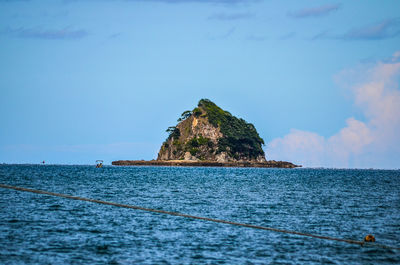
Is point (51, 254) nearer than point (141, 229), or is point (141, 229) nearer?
point (51, 254)

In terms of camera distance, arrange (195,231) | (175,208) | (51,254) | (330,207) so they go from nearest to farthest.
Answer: (51,254) < (195,231) < (175,208) < (330,207)

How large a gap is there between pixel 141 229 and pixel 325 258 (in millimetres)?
→ 11279

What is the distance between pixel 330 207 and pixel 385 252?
20.8m

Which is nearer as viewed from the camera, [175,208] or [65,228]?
[65,228]

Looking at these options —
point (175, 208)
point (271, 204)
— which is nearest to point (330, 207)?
point (271, 204)

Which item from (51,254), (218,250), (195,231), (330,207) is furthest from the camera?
(330,207)

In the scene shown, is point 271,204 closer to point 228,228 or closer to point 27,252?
point 228,228

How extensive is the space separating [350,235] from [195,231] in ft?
29.1

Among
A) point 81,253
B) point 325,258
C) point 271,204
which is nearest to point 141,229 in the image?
point 81,253

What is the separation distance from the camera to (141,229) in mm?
28484

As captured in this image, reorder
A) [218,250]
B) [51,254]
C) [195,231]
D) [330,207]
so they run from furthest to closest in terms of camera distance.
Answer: [330,207], [195,231], [218,250], [51,254]

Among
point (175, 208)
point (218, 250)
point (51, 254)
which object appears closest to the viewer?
point (51, 254)

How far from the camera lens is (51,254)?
21297mm

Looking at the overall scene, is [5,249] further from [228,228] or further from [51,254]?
[228,228]
